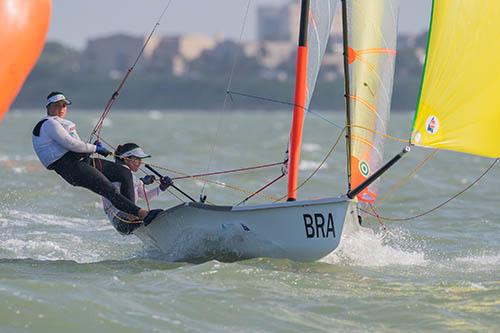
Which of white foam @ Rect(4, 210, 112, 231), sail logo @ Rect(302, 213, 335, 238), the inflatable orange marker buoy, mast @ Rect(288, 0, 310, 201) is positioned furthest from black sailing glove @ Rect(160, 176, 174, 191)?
white foam @ Rect(4, 210, 112, 231)

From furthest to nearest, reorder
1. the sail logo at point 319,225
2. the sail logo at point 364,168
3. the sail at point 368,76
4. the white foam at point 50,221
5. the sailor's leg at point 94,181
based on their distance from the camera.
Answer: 1. the white foam at point 50,221
2. the sail logo at point 364,168
3. the sail at point 368,76
4. the sailor's leg at point 94,181
5. the sail logo at point 319,225

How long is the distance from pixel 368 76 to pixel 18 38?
2675 millimetres

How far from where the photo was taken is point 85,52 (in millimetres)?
124812

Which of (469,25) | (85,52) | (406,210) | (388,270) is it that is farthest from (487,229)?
(85,52)

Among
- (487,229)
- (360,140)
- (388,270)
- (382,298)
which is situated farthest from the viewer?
(487,229)

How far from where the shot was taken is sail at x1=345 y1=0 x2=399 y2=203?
24.4 ft

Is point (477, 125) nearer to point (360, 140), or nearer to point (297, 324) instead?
point (360, 140)

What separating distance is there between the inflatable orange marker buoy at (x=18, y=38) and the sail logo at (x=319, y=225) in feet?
6.13

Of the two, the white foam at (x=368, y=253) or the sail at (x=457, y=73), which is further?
the white foam at (x=368, y=253)

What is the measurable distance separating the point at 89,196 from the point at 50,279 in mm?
5721

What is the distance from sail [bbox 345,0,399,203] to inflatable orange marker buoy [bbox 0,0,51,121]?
2.27m

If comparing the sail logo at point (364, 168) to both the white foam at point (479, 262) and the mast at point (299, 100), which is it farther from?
the white foam at point (479, 262)

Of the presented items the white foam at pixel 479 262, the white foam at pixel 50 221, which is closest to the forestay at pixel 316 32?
the white foam at pixel 479 262

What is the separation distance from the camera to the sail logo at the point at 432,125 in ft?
20.9
